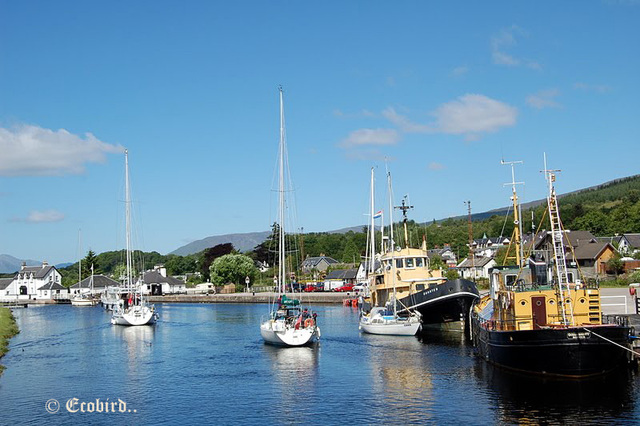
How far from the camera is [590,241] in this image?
110 meters

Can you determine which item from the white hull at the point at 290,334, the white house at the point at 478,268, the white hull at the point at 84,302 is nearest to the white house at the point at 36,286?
the white hull at the point at 84,302

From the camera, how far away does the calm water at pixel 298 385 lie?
28.6 m

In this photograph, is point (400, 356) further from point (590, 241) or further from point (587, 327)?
point (590, 241)

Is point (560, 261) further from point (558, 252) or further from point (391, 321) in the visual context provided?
point (391, 321)

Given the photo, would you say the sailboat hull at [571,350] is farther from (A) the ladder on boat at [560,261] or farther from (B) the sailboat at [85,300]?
(B) the sailboat at [85,300]

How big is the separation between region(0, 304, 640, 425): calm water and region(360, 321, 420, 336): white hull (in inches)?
29.8

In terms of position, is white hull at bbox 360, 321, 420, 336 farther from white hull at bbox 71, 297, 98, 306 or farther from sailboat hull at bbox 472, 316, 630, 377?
white hull at bbox 71, 297, 98, 306

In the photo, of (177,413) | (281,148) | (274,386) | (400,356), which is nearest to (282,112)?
(281,148)

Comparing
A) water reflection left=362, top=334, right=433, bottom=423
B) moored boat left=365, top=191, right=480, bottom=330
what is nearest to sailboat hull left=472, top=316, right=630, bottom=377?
water reflection left=362, top=334, right=433, bottom=423

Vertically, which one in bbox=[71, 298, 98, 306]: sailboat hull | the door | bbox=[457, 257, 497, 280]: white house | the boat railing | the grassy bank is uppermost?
bbox=[457, 257, 497, 280]: white house

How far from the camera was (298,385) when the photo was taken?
35.3 m

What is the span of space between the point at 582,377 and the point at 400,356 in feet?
47.1

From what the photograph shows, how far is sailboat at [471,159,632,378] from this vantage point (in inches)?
1264

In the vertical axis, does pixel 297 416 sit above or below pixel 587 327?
below
